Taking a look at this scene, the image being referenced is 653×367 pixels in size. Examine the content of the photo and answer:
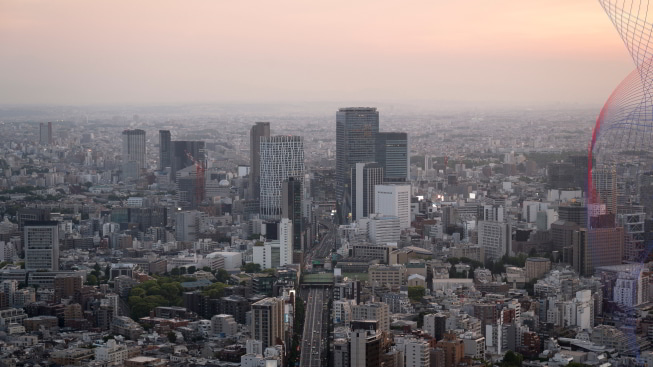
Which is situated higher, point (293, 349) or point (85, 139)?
point (85, 139)

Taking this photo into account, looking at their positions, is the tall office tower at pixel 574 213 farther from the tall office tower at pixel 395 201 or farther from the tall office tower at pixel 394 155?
the tall office tower at pixel 394 155

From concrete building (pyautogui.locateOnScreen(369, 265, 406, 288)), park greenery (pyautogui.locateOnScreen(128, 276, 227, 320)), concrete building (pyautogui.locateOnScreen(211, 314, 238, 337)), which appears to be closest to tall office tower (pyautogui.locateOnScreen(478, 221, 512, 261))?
concrete building (pyautogui.locateOnScreen(369, 265, 406, 288))

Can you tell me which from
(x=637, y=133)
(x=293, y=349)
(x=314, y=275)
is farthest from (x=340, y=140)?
(x=637, y=133)

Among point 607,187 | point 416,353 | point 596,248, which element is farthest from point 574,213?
point 416,353

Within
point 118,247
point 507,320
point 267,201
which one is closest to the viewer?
point 507,320

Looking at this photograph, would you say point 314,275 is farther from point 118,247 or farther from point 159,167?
point 159,167

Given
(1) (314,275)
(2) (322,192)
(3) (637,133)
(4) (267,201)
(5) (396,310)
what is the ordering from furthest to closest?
1. (2) (322,192)
2. (4) (267,201)
3. (1) (314,275)
4. (5) (396,310)
5. (3) (637,133)

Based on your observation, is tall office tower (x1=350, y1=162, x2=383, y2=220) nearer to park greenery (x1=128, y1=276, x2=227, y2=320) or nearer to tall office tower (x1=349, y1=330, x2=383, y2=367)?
park greenery (x1=128, y1=276, x2=227, y2=320)
